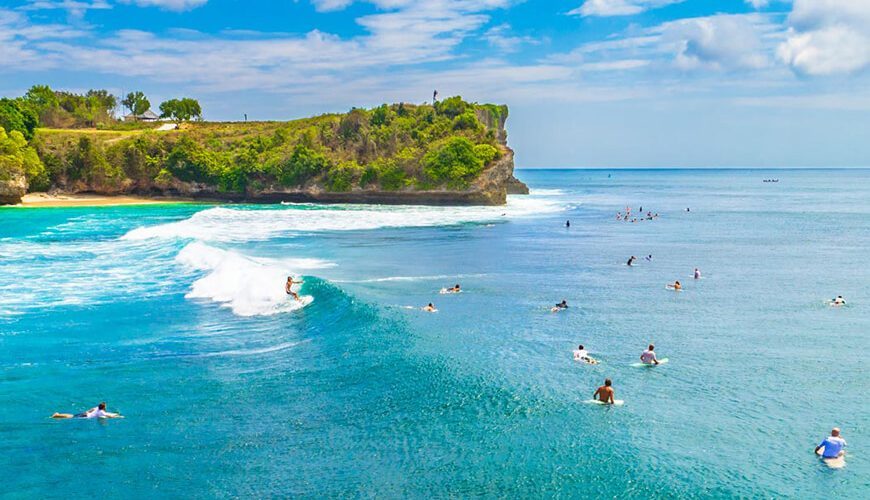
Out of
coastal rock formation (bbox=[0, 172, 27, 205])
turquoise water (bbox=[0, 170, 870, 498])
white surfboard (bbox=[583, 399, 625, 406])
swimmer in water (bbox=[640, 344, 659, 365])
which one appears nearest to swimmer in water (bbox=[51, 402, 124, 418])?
turquoise water (bbox=[0, 170, 870, 498])

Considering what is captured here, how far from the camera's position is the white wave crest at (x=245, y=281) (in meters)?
35.9

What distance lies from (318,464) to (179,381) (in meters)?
8.15

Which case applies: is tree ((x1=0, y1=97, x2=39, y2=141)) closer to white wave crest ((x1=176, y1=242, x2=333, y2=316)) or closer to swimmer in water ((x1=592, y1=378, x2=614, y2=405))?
white wave crest ((x1=176, y1=242, x2=333, y2=316))

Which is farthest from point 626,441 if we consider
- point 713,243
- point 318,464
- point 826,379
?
point 713,243

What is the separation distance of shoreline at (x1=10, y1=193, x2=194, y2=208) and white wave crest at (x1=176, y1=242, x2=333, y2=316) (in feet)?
206

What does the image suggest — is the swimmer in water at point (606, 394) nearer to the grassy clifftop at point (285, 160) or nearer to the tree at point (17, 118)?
the grassy clifftop at point (285, 160)

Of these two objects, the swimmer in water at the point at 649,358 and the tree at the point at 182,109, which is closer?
the swimmer in water at the point at 649,358

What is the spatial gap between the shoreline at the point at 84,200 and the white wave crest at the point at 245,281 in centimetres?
6287

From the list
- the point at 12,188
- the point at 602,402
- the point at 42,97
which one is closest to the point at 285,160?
the point at 12,188

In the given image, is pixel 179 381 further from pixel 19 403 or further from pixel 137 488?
pixel 137 488

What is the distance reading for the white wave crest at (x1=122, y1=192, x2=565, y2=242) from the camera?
67.7 m

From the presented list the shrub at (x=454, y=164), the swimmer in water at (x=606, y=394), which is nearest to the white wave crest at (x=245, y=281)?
the swimmer in water at (x=606, y=394)

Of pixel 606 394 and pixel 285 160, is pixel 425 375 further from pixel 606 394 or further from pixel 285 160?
pixel 285 160

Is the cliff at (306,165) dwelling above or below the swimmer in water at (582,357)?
above
